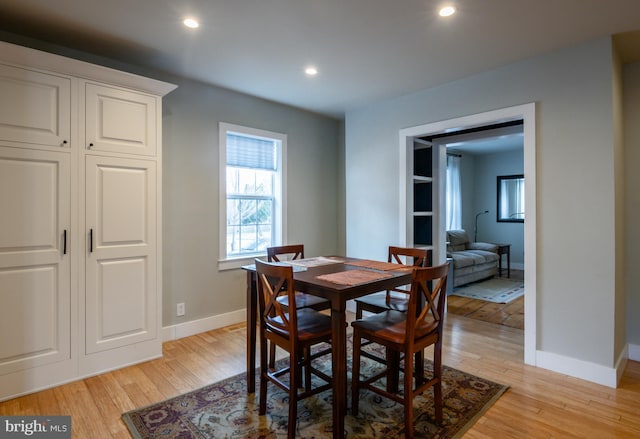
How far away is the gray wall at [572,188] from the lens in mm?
2492

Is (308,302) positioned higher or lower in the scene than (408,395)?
higher

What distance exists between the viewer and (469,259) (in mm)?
5484

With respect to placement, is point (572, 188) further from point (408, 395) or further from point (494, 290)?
point (494, 290)

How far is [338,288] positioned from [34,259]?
2108 mm

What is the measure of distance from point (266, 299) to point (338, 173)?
10.3 feet

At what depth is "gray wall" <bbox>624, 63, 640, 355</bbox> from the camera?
9.50ft

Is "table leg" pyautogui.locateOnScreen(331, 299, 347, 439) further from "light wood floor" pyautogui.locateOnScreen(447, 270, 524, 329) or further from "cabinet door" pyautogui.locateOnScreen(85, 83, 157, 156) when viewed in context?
"light wood floor" pyautogui.locateOnScreen(447, 270, 524, 329)

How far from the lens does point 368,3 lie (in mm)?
2105

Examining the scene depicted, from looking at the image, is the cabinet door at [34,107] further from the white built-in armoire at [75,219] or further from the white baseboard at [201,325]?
the white baseboard at [201,325]

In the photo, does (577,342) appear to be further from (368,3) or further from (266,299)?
(368,3)

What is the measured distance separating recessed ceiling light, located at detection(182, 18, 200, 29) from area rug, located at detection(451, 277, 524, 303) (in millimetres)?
4698

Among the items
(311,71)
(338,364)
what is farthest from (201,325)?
(311,71)

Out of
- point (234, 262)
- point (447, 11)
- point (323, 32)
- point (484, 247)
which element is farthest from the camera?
point (484, 247)

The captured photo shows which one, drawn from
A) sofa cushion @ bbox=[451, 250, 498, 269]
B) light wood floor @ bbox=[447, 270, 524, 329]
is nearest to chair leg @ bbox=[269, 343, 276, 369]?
light wood floor @ bbox=[447, 270, 524, 329]
